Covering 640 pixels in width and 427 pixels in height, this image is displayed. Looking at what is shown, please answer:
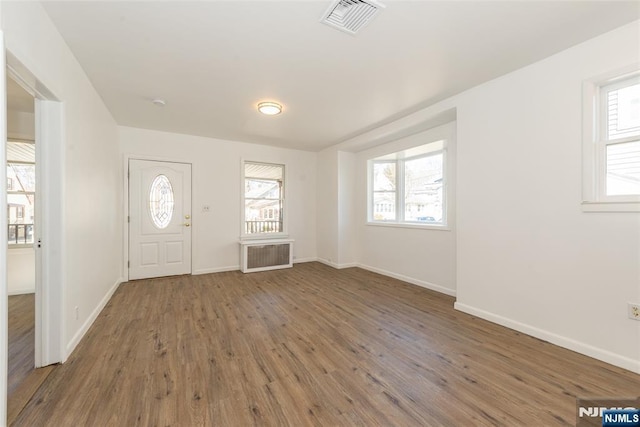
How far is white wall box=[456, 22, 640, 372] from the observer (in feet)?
6.70

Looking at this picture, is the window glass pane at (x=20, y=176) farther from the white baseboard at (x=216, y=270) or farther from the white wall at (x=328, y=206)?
the white wall at (x=328, y=206)

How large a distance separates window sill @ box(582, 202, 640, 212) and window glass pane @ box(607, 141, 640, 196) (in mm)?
125

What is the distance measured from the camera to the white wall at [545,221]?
2041mm

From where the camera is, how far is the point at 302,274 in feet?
16.0

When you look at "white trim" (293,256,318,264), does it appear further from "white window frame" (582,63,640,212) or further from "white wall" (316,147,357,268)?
"white window frame" (582,63,640,212)

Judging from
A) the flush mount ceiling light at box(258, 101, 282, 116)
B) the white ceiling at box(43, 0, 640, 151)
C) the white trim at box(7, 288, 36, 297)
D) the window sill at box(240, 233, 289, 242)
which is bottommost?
the white trim at box(7, 288, 36, 297)

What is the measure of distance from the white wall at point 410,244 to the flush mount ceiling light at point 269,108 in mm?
2223

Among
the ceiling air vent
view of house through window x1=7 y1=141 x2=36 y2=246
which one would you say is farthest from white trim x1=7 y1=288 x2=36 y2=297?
the ceiling air vent

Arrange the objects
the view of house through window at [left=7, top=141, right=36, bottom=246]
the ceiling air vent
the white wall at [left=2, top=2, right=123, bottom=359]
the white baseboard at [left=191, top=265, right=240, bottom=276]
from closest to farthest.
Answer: the white wall at [left=2, top=2, right=123, bottom=359], the ceiling air vent, the view of house through window at [left=7, top=141, right=36, bottom=246], the white baseboard at [left=191, top=265, right=240, bottom=276]

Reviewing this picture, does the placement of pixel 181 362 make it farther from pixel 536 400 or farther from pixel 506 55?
pixel 506 55

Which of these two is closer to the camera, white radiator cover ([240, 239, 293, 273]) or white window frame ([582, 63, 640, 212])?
white window frame ([582, 63, 640, 212])

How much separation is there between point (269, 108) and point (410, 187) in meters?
2.78

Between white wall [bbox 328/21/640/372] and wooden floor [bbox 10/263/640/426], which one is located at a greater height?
white wall [bbox 328/21/640/372]

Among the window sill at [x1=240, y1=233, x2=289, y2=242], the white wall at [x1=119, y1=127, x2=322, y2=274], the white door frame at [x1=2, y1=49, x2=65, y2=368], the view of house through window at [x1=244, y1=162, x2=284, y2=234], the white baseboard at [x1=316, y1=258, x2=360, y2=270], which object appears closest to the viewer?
the white door frame at [x1=2, y1=49, x2=65, y2=368]
